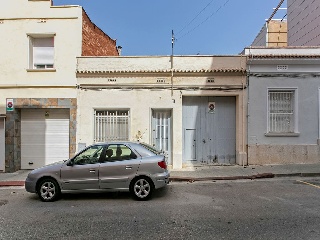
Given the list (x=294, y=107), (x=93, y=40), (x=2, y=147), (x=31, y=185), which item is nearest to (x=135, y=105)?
(x=93, y=40)

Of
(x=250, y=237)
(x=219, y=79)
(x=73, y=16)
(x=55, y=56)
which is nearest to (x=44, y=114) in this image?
(x=55, y=56)

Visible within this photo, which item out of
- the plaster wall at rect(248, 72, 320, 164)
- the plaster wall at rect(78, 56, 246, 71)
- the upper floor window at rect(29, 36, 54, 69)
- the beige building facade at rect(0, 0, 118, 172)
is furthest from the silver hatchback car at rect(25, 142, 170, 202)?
the upper floor window at rect(29, 36, 54, 69)

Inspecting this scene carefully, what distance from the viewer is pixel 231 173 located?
357 inches

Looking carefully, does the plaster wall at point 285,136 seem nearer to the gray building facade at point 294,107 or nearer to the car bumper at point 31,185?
the gray building facade at point 294,107

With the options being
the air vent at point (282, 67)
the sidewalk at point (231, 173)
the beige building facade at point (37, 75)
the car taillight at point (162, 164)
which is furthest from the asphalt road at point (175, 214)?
the air vent at point (282, 67)

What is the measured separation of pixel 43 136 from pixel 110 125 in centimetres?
305

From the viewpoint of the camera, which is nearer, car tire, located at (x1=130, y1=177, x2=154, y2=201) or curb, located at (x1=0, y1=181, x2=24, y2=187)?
car tire, located at (x1=130, y1=177, x2=154, y2=201)

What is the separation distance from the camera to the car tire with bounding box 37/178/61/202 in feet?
20.8

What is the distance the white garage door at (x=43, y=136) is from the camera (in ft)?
35.1

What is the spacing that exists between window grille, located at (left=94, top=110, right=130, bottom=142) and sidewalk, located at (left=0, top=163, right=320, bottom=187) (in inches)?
113

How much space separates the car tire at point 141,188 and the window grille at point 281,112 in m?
6.77

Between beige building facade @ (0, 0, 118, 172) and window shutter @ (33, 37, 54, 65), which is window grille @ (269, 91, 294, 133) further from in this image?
window shutter @ (33, 37, 54, 65)

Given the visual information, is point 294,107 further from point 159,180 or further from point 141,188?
point 141,188

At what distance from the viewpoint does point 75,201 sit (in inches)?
247
